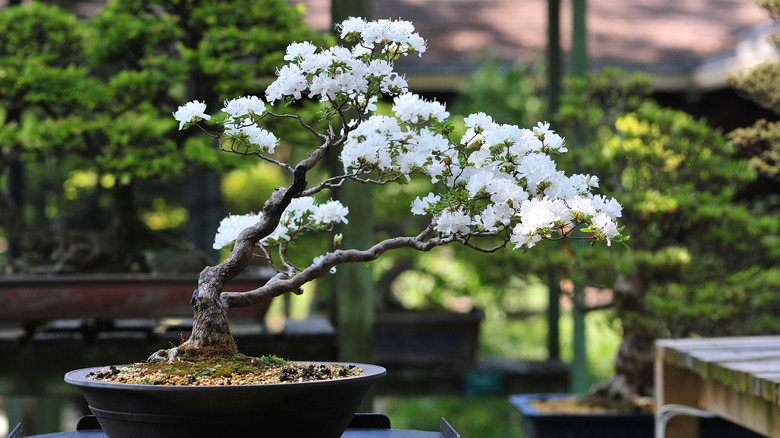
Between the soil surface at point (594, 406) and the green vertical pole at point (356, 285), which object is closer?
the green vertical pole at point (356, 285)

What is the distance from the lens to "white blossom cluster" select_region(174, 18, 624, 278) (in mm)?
1104

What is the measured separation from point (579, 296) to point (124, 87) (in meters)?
1.77

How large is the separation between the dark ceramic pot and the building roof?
11.0ft

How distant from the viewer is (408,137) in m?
1.19

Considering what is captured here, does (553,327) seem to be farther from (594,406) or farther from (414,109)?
(414,109)

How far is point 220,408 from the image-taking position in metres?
1.00

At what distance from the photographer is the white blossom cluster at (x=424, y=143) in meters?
1.10

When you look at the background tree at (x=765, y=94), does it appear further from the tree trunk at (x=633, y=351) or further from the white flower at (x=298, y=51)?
the white flower at (x=298, y=51)

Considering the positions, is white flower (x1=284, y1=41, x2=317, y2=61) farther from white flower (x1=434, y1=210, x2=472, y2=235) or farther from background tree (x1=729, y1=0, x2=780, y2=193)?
background tree (x1=729, y1=0, x2=780, y2=193)

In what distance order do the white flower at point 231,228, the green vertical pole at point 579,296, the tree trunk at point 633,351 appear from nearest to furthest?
the white flower at point 231,228 < the tree trunk at point 633,351 < the green vertical pole at point 579,296

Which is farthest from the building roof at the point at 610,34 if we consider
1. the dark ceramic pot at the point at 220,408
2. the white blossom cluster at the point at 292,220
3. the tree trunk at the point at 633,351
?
the dark ceramic pot at the point at 220,408

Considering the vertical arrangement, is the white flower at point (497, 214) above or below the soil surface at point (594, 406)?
above

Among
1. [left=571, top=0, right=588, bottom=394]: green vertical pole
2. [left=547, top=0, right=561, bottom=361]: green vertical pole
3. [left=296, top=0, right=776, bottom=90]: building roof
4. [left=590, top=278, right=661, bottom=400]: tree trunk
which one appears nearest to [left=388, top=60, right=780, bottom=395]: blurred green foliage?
[left=590, top=278, right=661, bottom=400]: tree trunk

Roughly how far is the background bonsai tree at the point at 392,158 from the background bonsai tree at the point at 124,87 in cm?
158
